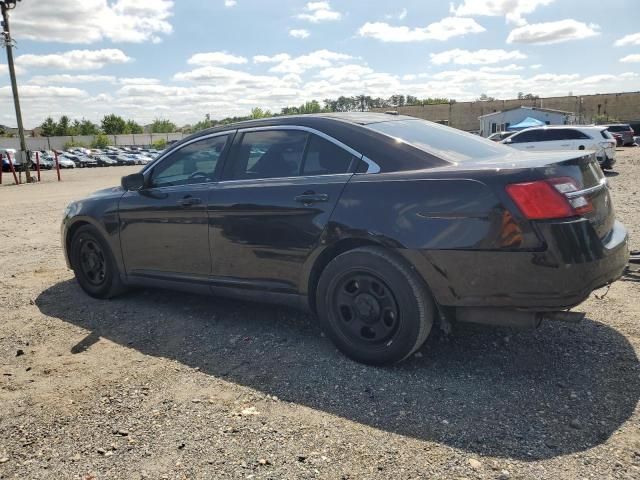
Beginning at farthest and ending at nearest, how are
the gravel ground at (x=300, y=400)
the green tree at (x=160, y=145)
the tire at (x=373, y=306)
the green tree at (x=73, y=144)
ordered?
the green tree at (x=73, y=144)
the green tree at (x=160, y=145)
the tire at (x=373, y=306)
the gravel ground at (x=300, y=400)

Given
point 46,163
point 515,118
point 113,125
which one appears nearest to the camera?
point 46,163

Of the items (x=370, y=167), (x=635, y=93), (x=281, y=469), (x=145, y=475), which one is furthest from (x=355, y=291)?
(x=635, y=93)

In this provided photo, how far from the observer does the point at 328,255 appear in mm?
3623

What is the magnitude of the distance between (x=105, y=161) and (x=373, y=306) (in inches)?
2058

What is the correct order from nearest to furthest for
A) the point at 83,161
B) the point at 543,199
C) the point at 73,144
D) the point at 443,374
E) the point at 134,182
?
the point at 543,199 < the point at 443,374 < the point at 134,182 < the point at 83,161 < the point at 73,144

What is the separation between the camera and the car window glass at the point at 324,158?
3.61 meters

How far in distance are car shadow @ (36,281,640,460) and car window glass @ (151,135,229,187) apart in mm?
1193

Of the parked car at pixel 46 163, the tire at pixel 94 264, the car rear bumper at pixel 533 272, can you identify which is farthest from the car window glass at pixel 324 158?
the parked car at pixel 46 163

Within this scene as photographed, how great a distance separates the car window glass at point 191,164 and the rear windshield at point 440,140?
1376 millimetres

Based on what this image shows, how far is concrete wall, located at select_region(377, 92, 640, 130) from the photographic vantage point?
79812 mm

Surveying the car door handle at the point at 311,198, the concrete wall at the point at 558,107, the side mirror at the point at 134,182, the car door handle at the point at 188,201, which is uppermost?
the concrete wall at the point at 558,107

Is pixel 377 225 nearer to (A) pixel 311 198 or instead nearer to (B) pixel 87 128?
(A) pixel 311 198

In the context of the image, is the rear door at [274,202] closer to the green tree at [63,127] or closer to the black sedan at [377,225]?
the black sedan at [377,225]

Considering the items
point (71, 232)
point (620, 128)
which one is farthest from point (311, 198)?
point (620, 128)
